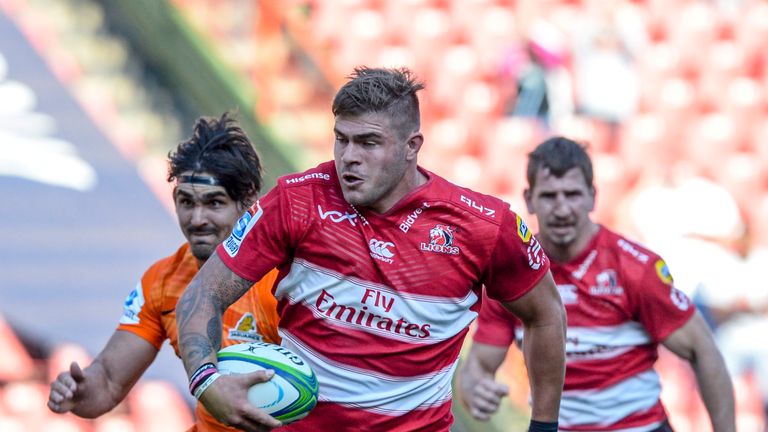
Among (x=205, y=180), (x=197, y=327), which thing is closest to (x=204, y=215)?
(x=205, y=180)

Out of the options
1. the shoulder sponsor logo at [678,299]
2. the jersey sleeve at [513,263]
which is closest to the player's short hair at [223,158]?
the jersey sleeve at [513,263]

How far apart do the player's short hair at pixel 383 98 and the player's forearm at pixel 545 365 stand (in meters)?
0.79

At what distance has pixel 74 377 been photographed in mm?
4145

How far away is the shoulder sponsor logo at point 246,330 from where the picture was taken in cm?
416

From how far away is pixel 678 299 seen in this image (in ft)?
15.7

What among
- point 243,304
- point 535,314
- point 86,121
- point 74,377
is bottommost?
point 74,377

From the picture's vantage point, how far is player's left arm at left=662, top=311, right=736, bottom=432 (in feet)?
15.8

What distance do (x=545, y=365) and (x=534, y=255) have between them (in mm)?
418

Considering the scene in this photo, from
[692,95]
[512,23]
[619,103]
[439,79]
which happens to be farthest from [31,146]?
[692,95]

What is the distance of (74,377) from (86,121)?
4.27 m

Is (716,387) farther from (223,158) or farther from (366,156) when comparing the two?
(223,158)

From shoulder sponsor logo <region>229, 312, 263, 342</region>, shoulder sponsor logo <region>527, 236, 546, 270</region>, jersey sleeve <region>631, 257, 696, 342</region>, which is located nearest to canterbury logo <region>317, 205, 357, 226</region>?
shoulder sponsor logo <region>527, 236, 546, 270</region>

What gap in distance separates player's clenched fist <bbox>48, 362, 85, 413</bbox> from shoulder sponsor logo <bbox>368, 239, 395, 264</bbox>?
1.14 m

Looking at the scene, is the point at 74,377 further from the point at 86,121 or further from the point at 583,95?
the point at 583,95
